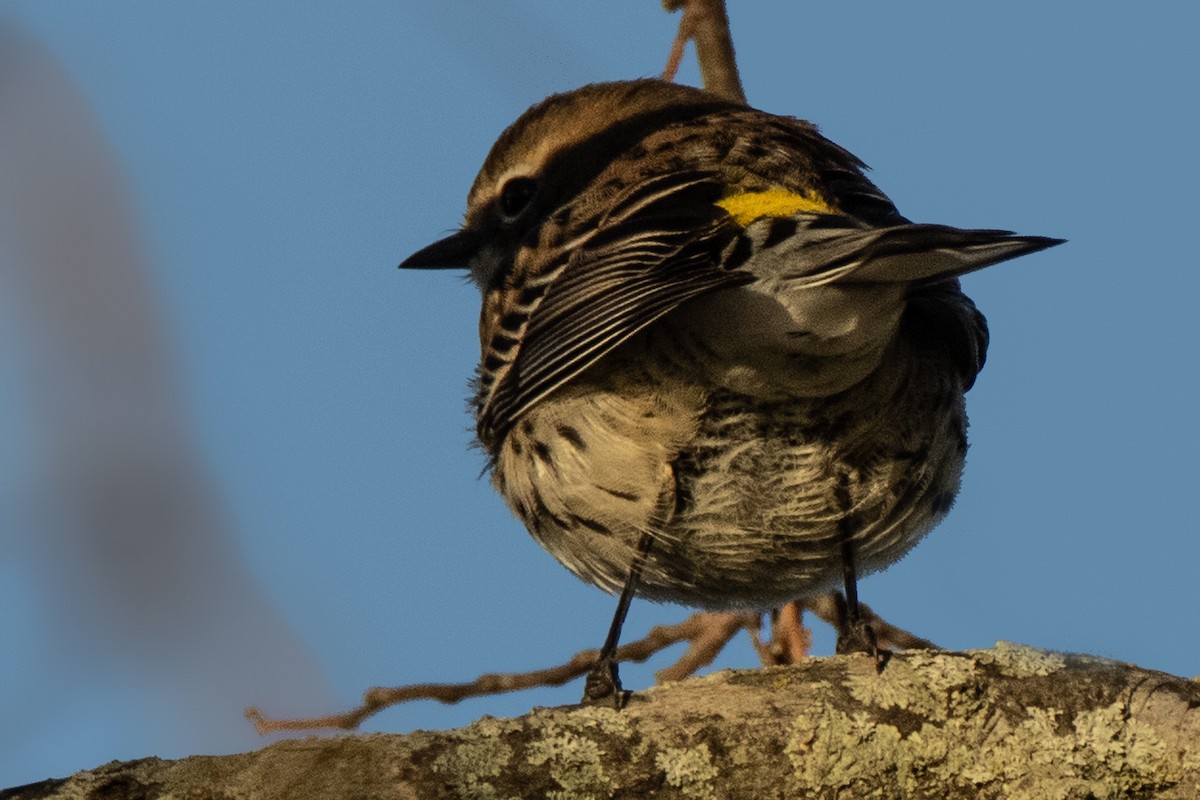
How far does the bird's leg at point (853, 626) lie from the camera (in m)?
4.17

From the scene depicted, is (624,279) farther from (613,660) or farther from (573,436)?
(613,660)

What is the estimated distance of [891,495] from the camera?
17.0 feet

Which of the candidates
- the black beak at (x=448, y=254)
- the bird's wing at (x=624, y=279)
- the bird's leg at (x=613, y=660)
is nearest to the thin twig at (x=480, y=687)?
the bird's leg at (x=613, y=660)


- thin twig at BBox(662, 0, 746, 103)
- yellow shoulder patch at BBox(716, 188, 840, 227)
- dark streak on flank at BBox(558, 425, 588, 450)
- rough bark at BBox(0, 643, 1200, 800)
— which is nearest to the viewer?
rough bark at BBox(0, 643, 1200, 800)

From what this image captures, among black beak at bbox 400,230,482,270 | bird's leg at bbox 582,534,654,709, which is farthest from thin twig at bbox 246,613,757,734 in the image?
black beak at bbox 400,230,482,270

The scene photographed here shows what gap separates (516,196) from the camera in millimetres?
6258

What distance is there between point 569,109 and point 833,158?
4.46 feet

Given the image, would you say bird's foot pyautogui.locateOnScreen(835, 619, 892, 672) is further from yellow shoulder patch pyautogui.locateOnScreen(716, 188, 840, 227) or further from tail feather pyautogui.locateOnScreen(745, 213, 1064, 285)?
yellow shoulder patch pyautogui.locateOnScreen(716, 188, 840, 227)

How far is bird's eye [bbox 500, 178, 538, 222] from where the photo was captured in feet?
20.3

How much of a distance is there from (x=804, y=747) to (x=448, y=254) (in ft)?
11.4

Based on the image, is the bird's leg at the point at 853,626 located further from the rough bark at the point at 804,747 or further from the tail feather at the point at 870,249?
the tail feather at the point at 870,249

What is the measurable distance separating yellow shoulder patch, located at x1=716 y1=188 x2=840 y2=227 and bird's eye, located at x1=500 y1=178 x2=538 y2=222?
1.45 meters

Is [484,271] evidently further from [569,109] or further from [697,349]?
[697,349]

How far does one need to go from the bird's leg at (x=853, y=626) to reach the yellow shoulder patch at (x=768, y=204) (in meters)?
1.24
